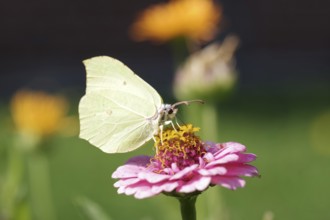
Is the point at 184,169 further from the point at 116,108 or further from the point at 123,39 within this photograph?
the point at 123,39

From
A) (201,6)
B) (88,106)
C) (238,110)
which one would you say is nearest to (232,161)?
(88,106)

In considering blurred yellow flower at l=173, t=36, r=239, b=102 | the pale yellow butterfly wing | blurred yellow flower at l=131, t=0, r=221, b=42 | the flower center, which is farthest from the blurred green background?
the flower center

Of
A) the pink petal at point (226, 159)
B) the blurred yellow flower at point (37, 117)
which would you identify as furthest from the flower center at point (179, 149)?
the blurred yellow flower at point (37, 117)

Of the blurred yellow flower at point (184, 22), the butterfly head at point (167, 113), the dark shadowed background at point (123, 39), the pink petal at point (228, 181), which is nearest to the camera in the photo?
the pink petal at point (228, 181)

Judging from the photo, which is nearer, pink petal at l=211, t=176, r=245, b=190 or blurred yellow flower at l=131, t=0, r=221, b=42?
pink petal at l=211, t=176, r=245, b=190

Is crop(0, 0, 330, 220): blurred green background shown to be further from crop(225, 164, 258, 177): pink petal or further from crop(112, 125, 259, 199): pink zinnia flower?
crop(225, 164, 258, 177): pink petal

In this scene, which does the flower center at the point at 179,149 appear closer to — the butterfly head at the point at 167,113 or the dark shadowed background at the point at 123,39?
the butterfly head at the point at 167,113

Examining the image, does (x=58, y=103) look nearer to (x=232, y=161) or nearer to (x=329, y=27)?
Answer: (x=232, y=161)

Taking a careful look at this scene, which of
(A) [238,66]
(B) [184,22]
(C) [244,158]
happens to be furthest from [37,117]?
(A) [238,66]
